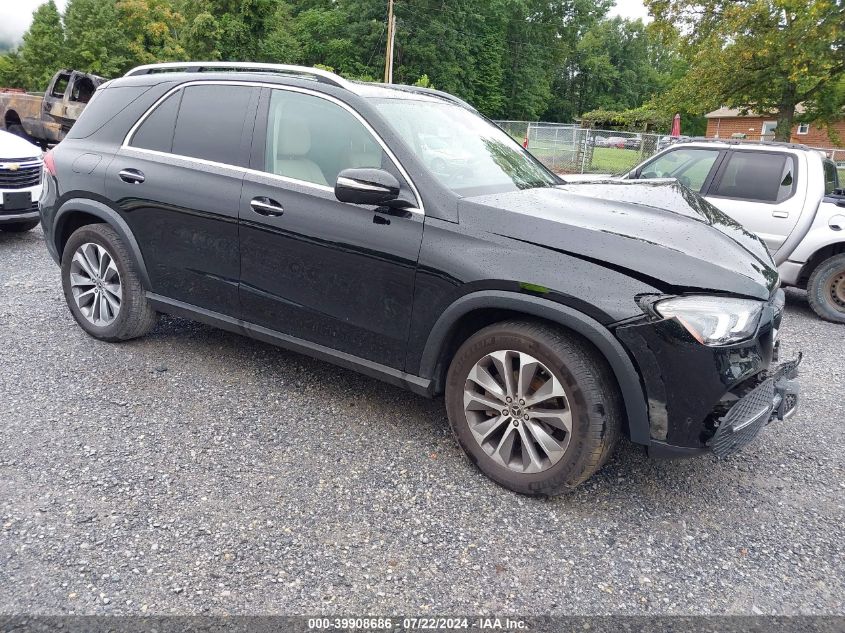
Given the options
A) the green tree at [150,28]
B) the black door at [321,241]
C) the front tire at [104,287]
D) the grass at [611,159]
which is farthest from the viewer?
the green tree at [150,28]

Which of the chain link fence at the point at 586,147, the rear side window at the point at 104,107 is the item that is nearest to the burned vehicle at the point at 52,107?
the rear side window at the point at 104,107

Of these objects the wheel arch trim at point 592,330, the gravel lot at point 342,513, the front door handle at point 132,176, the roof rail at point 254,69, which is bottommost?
the gravel lot at point 342,513

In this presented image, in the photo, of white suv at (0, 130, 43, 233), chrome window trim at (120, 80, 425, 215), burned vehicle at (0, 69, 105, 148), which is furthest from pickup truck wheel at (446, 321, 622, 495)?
burned vehicle at (0, 69, 105, 148)

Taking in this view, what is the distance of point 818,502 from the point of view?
3205mm

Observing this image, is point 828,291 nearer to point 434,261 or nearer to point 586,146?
point 434,261

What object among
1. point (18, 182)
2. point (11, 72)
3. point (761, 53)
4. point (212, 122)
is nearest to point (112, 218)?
point (212, 122)

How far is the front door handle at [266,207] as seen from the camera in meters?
3.59

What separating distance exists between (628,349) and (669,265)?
40cm

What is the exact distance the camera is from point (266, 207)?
11.9 feet

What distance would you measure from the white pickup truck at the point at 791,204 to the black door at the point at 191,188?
4.86 meters

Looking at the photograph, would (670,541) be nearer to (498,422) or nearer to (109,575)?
(498,422)

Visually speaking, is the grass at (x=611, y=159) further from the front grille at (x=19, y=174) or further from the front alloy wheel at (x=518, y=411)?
the front alloy wheel at (x=518, y=411)

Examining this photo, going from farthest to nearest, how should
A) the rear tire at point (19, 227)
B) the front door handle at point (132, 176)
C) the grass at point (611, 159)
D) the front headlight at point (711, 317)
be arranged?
the grass at point (611, 159) < the rear tire at point (19, 227) < the front door handle at point (132, 176) < the front headlight at point (711, 317)

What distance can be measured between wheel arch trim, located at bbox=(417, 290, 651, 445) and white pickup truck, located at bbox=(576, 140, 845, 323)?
460cm
